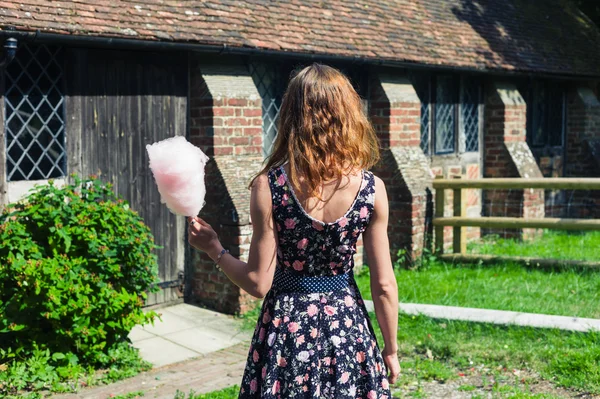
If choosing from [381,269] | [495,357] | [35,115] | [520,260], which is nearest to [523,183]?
[520,260]

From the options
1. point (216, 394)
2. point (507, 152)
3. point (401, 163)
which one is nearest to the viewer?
point (216, 394)

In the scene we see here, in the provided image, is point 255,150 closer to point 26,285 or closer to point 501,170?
point 26,285

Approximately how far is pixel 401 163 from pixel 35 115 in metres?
5.09

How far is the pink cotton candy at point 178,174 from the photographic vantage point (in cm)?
311

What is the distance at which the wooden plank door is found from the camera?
7566 mm

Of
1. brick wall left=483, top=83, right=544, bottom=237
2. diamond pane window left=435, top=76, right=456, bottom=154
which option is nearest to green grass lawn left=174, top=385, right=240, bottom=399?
diamond pane window left=435, top=76, right=456, bottom=154

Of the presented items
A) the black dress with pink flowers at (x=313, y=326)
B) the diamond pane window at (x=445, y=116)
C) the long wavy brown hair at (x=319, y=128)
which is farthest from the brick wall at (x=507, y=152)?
the long wavy brown hair at (x=319, y=128)

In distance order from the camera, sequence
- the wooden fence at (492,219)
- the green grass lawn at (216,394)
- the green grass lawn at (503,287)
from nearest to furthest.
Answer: the green grass lawn at (216,394) → the green grass lawn at (503,287) → the wooden fence at (492,219)

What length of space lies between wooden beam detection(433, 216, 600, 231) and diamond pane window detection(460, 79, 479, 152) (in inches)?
125

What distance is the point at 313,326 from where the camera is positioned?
126 inches

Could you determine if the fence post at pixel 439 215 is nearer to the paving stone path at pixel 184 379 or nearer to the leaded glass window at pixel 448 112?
the leaded glass window at pixel 448 112

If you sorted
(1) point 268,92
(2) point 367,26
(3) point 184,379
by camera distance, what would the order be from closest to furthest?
(3) point 184,379 < (1) point 268,92 < (2) point 367,26

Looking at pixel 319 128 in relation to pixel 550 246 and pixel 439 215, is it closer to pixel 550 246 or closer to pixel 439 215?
pixel 439 215

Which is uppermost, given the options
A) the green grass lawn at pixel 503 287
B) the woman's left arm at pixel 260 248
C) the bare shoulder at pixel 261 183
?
the bare shoulder at pixel 261 183
